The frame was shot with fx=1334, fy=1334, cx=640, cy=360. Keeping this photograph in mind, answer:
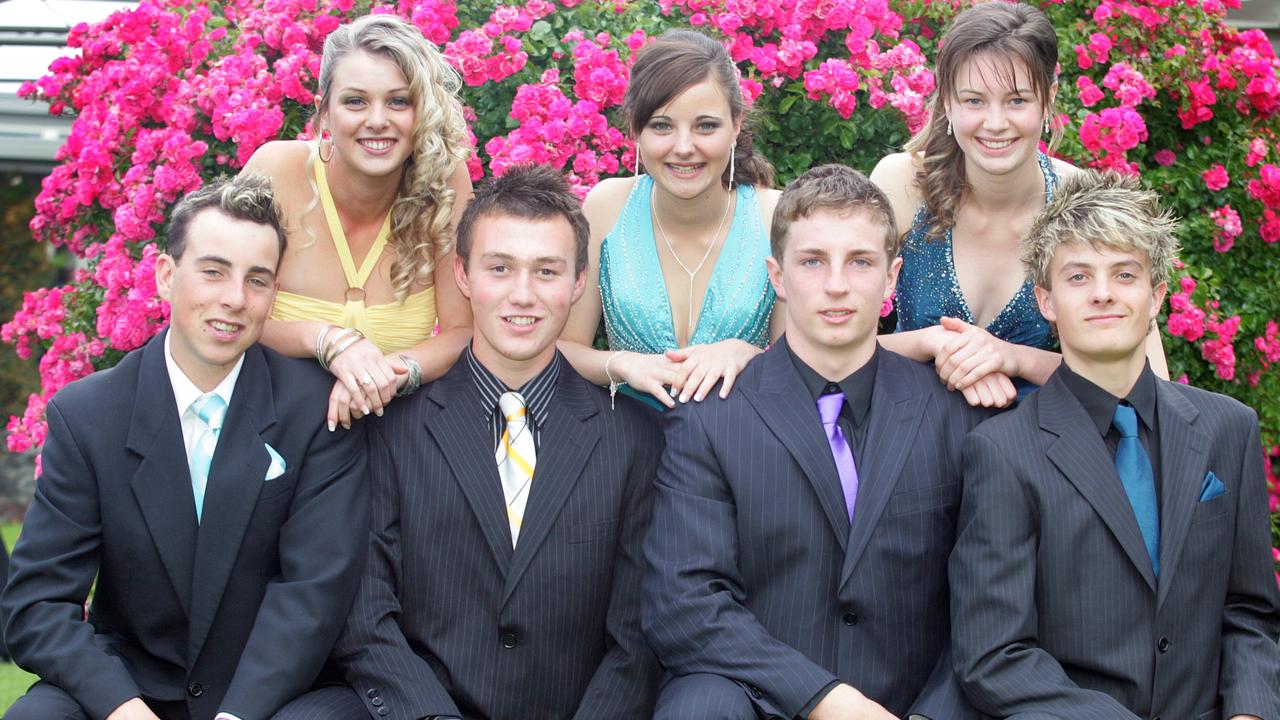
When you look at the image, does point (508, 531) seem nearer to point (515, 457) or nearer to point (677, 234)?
point (515, 457)

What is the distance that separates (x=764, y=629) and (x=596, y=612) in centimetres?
47

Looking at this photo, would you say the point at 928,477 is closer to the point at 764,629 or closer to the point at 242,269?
the point at 764,629

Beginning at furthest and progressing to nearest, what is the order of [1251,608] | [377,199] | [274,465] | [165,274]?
[377,199], [165,274], [274,465], [1251,608]

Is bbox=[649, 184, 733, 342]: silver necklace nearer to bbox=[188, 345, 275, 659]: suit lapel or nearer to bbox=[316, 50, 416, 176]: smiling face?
bbox=[316, 50, 416, 176]: smiling face

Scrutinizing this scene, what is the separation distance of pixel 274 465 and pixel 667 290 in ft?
4.44

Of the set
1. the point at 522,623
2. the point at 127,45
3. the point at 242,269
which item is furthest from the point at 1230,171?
the point at 127,45

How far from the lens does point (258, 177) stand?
3.74 meters

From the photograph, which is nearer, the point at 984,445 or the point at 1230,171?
the point at 984,445

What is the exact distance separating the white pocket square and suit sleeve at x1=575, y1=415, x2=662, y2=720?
89 centimetres

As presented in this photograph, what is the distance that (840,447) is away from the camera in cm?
338

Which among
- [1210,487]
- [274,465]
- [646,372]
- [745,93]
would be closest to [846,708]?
[1210,487]

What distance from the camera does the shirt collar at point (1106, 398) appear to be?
10.6 ft

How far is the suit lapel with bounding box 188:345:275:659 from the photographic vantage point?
3.29m

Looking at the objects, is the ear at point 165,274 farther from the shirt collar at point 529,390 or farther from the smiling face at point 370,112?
the shirt collar at point 529,390
